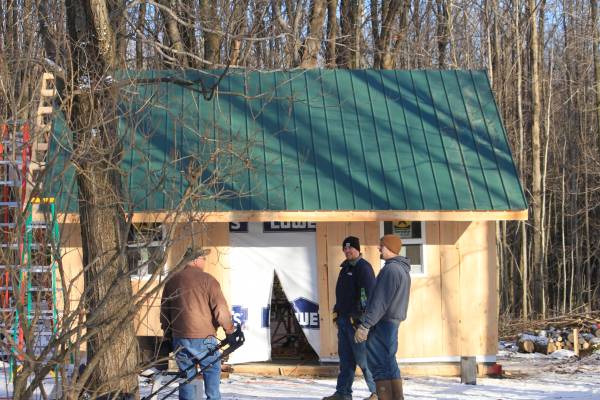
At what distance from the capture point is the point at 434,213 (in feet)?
41.7

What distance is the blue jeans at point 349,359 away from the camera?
10625 millimetres

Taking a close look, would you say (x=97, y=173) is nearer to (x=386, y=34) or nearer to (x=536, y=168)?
(x=386, y=34)

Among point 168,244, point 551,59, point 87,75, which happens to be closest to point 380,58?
point 551,59

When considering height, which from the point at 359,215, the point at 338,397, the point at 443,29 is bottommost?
the point at 338,397

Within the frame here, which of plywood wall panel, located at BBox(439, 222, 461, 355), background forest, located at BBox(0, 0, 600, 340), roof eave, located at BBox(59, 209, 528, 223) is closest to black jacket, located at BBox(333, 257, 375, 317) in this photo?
roof eave, located at BBox(59, 209, 528, 223)

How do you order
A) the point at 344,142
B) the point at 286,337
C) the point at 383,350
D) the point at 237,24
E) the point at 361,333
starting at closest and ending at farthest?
1. the point at 361,333
2. the point at 383,350
3. the point at 344,142
4. the point at 237,24
5. the point at 286,337

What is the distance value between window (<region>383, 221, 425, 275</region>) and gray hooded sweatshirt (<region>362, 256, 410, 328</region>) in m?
Result: 3.77

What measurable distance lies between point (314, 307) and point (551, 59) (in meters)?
22.5

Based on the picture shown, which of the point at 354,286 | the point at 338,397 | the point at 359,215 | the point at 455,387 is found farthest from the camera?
the point at 359,215

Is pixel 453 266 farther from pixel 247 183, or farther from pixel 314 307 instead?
pixel 247 183

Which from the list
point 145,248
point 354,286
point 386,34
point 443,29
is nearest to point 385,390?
point 354,286

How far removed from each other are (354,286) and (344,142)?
3352 mm

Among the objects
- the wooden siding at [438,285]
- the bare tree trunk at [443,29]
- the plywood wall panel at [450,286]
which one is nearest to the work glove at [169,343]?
the wooden siding at [438,285]

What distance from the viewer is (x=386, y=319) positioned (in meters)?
9.74
